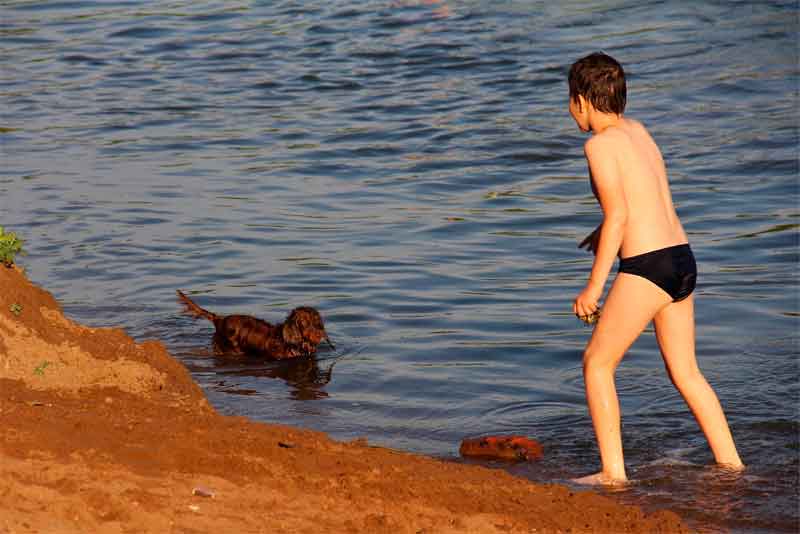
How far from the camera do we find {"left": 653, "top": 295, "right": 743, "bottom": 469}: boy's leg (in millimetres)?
6914

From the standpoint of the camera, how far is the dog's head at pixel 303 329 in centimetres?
995

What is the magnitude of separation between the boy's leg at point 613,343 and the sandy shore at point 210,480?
1.36ft

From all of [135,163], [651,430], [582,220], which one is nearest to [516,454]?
[651,430]

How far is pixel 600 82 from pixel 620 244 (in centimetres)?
78

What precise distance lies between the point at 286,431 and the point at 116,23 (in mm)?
22382

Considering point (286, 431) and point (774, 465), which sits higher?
point (286, 431)

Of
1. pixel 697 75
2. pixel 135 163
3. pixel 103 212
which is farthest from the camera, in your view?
pixel 697 75

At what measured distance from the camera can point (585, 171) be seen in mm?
15227

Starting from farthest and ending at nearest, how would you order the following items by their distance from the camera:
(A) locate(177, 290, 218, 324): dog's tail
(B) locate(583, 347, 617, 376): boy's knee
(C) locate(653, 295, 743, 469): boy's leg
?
(A) locate(177, 290, 218, 324): dog's tail
(C) locate(653, 295, 743, 469): boy's leg
(B) locate(583, 347, 617, 376): boy's knee

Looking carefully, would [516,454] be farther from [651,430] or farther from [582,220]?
[582,220]

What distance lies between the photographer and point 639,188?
6.54 m

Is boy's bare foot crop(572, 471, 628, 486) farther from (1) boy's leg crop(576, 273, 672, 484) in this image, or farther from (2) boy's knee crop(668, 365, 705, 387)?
(2) boy's knee crop(668, 365, 705, 387)

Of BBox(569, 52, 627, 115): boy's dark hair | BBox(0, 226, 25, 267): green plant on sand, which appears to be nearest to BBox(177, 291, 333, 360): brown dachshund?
BBox(0, 226, 25, 267): green plant on sand

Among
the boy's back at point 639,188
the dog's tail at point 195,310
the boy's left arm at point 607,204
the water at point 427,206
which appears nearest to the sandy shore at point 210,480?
the boy's left arm at point 607,204
